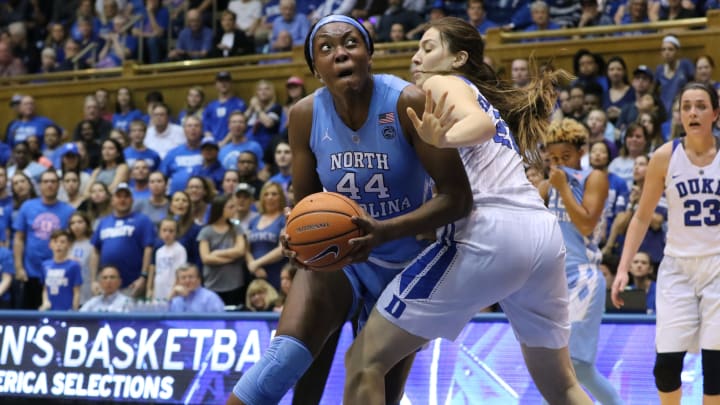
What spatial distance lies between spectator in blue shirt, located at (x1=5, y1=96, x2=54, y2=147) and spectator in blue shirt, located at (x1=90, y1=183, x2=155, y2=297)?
14.9 feet

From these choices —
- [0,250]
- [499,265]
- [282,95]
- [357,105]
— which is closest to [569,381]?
[499,265]

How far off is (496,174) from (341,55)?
725mm

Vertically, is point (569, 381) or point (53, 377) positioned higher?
point (569, 381)

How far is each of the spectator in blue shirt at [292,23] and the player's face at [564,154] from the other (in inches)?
316

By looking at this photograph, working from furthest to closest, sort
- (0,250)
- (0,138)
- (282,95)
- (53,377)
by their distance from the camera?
(0,138)
(282,95)
(0,250)
(53,377)

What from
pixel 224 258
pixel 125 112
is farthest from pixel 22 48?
pixel 224 258

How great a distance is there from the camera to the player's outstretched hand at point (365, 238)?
375cm

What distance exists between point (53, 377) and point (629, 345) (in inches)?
161

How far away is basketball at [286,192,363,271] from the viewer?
3.75 m

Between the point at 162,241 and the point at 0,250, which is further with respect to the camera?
the point at 0,250

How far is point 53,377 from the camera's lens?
7895 mm

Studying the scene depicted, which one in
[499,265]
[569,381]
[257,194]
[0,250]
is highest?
[499,265]

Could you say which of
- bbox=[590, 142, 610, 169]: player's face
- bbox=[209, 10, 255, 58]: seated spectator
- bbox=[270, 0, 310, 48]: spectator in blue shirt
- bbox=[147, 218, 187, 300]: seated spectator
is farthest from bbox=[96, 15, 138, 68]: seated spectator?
bbox=[590, 142, 610, 169]: player's face

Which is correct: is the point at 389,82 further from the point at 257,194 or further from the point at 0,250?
the point at 0,250
